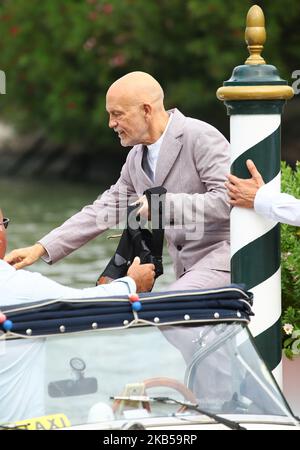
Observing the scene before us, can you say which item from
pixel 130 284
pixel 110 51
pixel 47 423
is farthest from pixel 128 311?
pixel 110 51

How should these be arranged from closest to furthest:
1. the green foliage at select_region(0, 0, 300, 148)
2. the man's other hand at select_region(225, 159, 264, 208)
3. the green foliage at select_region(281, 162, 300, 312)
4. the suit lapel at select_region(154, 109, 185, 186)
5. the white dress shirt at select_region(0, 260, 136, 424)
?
the white dress shirt at select_region(0, 260, 136, 424) → the man's other hand at select_region(225, 159, 264, 208) → the suit lapel at select_region(154, 109, 185, 186) → the green foliage at select_region(281, 162, 300, 312) → the green foliage at select_region(0, 0, 300, 148)

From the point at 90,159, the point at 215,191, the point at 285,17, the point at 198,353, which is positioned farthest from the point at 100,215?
the point at 90,159

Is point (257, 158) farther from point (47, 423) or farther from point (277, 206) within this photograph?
point (47, 423)

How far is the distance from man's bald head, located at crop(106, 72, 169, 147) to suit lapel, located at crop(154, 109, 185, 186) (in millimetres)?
94

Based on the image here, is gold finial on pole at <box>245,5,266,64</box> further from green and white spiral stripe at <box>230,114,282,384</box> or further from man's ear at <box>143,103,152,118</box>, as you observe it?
man's ear at <box>143,103,152,118</box>

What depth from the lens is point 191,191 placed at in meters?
5.33

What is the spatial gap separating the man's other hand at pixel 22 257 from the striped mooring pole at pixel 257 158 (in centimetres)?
85

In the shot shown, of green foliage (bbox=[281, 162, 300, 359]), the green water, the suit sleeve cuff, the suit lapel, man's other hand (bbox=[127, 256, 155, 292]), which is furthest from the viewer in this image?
the green water

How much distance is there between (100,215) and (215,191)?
654 millimetres

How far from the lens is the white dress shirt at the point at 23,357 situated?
3.82 m

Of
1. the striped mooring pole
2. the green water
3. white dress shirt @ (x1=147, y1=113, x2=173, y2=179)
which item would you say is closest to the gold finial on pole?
the striped mooring pole

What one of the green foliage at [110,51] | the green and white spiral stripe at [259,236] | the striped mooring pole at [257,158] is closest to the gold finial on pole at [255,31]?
the striped mooring pole at [257,158]

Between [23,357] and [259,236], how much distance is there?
1.55m

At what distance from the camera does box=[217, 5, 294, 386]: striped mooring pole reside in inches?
198
